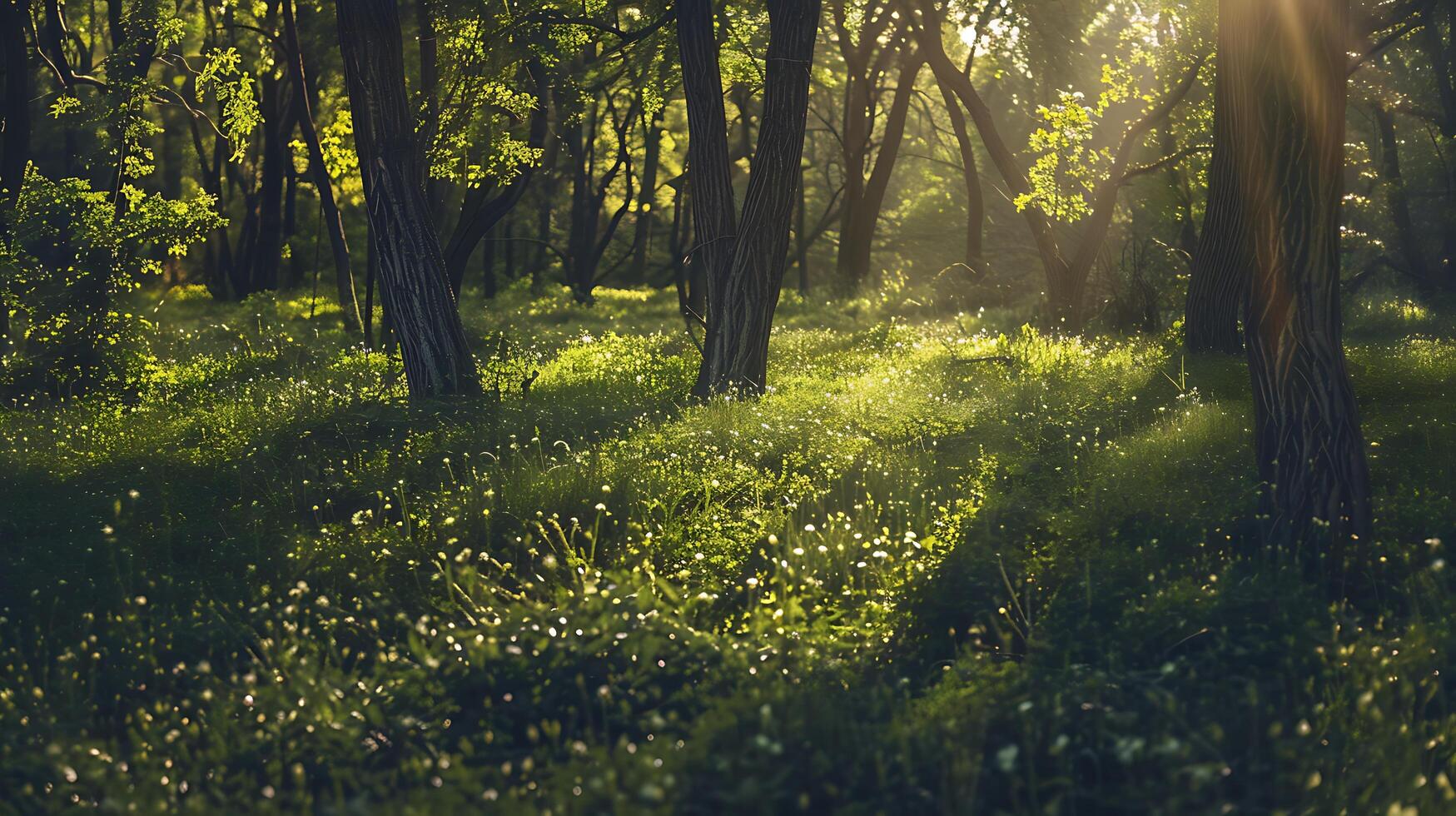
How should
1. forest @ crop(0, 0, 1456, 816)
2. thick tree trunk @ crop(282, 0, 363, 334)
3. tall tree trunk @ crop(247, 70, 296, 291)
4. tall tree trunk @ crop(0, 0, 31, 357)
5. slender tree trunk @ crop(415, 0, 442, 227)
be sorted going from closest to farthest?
forest @ crop(0, 0, 1456, 816)
slender tree trunk @ crop(415, 0, 442, 227)
tall tree trunk @ crop(0, 0, 31, 357)
thick tree trunk @ crop(282, 0, 363, 334)
tall tree trunk @ crop(247, 70, 296, 291)

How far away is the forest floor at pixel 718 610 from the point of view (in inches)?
159

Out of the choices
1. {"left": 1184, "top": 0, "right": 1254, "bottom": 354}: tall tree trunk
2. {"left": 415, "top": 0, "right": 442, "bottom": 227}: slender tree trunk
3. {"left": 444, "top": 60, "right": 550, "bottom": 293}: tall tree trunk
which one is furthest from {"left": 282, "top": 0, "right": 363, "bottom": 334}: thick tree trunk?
{"left": 1184, "top": 0, "right": 1254, "bottom": 354}: tall tree trunk

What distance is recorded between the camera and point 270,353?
642 inches

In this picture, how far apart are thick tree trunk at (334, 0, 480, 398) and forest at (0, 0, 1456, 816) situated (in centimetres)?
5

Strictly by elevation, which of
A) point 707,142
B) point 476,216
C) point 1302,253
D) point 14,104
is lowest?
point 1302,253

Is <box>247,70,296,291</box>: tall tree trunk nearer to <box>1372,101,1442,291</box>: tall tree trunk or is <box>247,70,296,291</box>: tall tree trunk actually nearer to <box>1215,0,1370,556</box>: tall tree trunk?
<box>1372,101,1442,291</box>: tall tree trunk

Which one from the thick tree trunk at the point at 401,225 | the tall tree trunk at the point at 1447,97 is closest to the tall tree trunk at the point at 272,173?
the thick tree trunk at the point at 401,225

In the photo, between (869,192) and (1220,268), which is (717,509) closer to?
(1220,268)

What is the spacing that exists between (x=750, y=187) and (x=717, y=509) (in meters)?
5.19

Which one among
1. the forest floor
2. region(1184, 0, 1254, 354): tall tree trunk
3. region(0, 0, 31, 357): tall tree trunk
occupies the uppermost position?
region(0, 0, 31, 357): tall tree trunk

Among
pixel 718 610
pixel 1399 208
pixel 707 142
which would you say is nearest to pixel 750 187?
pixel 707 142

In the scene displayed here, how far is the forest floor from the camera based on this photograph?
405cm

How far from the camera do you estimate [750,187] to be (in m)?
11.9

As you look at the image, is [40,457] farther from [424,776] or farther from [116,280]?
[424,776]
